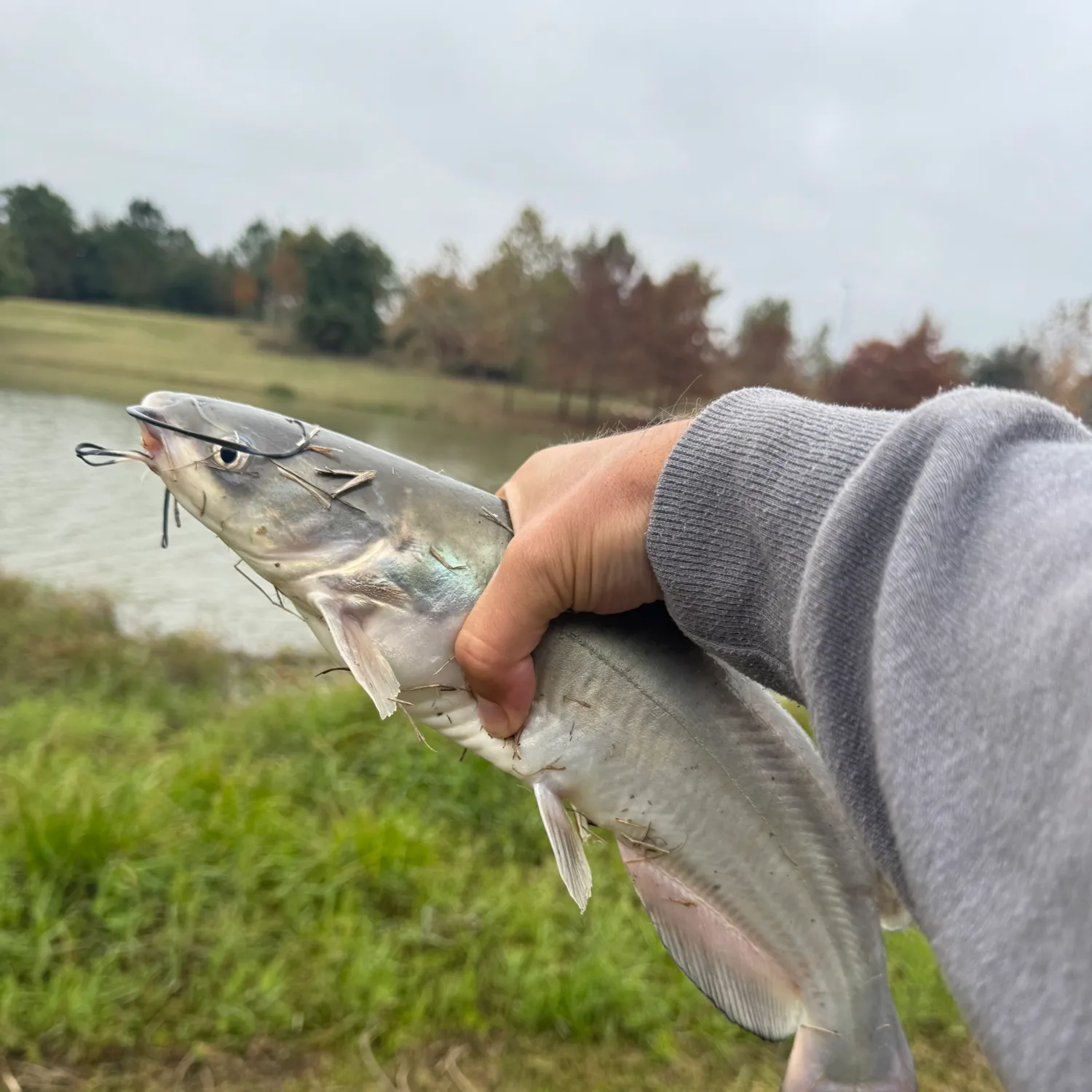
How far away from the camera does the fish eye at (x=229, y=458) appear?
1.69 m

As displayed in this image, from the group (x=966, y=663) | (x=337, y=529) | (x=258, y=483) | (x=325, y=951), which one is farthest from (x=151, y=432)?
(x=325, y=951)

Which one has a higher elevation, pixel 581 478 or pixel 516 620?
pixel 581 478

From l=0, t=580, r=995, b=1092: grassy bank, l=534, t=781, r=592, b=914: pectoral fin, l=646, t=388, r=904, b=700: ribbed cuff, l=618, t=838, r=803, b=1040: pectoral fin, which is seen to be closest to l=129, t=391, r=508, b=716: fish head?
l=534, t=781, r=592, b=914: pectoral fin

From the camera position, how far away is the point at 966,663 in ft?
3.08

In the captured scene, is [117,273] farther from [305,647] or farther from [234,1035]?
[234,1035]

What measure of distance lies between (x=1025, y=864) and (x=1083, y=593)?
284mm

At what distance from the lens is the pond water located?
8.40 metres

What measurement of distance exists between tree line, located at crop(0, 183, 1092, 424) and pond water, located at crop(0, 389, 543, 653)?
39.2ft

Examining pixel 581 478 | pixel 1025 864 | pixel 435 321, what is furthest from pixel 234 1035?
pixel 435 321

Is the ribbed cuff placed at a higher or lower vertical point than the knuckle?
higher

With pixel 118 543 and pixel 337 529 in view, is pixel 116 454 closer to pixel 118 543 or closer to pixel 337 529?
pixel 337 529

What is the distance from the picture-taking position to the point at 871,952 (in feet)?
6.01

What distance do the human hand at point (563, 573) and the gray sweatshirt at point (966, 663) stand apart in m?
0.26

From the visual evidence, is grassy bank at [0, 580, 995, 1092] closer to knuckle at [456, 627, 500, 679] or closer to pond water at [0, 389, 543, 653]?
knuckle at [456, 627, 500, 679]
